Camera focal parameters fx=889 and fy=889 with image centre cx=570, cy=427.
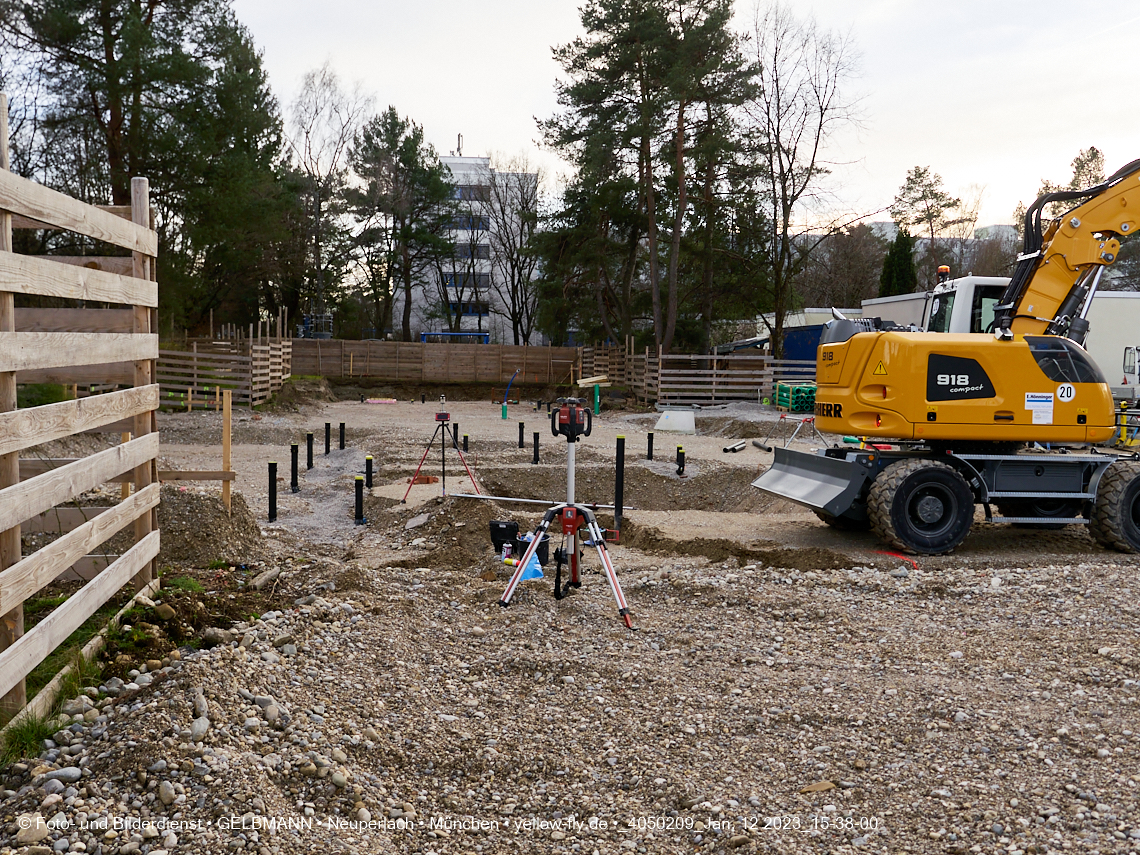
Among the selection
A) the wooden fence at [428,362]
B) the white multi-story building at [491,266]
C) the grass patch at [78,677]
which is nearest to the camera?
the grass patch at [78,677]

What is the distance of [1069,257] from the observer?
28.0 ft

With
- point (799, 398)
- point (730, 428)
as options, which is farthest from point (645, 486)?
point (730, 428)

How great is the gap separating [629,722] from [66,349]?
308 cm

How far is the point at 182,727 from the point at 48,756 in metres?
0.48

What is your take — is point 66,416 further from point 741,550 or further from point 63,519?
point 741,550

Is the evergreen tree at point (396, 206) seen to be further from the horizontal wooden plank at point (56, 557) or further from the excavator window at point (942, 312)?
the horizontal wooden plank at point (56, 557)

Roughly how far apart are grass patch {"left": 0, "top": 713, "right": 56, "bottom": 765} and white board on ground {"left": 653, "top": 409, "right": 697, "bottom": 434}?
62.8 feet

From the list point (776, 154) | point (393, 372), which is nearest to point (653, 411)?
point (776, 154)

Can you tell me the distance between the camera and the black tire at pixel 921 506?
816 centimetres

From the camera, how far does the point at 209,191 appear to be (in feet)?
78.8

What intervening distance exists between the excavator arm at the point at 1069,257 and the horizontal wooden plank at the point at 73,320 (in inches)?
290

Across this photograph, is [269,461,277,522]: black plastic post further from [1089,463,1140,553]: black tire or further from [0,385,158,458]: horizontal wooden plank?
[1089,463,1140,553]: black tire

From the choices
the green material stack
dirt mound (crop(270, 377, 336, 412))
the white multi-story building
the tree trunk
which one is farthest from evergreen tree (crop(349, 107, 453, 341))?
the green material stack

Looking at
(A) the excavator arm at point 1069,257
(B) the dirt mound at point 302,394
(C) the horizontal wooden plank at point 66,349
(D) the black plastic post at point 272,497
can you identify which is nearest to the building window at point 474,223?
(B) the dirt mound at point 302,394
